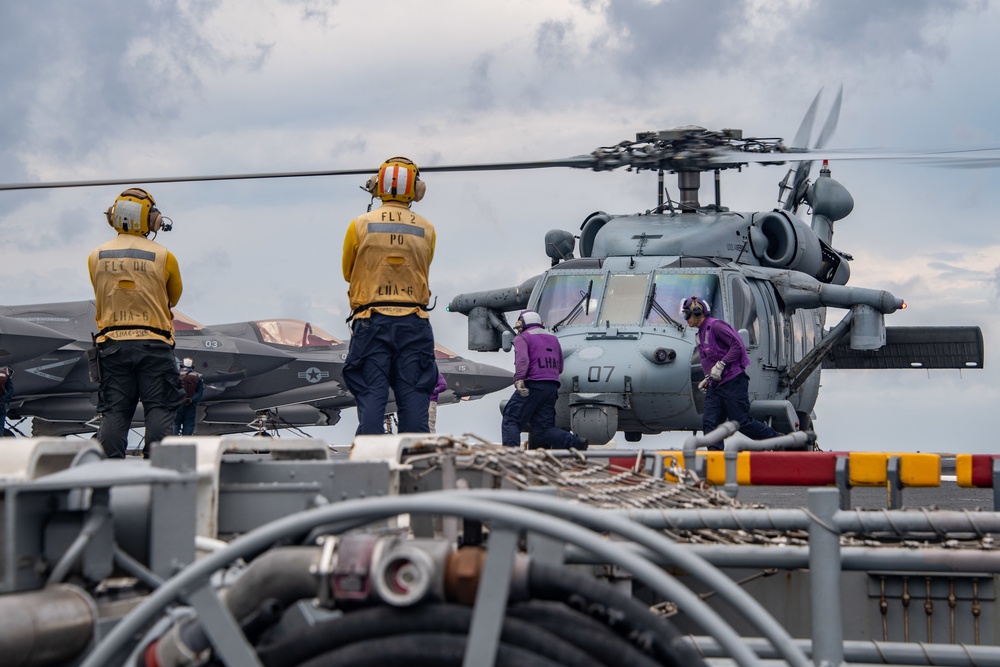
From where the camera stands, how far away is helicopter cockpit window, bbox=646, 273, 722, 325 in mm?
15820

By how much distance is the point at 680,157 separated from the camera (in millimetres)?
16641

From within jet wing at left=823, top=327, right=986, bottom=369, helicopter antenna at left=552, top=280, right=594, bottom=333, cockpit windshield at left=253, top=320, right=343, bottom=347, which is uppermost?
cockpit windshield at left=253, top=320, right=343, bottom=347

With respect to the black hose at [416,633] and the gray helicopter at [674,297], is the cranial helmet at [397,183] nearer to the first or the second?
the gray helicopter at [674,297]

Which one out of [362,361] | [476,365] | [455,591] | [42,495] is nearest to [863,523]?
[455,591]

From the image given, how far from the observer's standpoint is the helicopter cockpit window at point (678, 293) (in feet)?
51.9

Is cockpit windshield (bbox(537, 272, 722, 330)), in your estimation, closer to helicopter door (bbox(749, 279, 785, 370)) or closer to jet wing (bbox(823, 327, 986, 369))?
helicopter door (bbox(749, 279, 785, 370))

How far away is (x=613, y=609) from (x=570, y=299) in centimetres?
1390

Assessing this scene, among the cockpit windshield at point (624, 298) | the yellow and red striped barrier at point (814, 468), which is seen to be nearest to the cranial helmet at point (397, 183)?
the yellow and red striped barrier at point (814, 468)

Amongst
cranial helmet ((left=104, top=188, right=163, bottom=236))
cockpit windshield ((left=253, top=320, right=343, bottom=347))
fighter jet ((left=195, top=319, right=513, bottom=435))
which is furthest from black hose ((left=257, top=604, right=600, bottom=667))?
cockpit windshield ((left=253, top=320, right=343, bottom=347))

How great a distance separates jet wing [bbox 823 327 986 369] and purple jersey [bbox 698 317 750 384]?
6.21m

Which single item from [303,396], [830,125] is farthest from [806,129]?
[303,396]

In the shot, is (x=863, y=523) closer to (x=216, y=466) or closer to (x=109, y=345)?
(x=216, y=466)

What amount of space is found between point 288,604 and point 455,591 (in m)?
0.34

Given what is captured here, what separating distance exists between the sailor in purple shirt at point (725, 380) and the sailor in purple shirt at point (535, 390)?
1463 millimetres
